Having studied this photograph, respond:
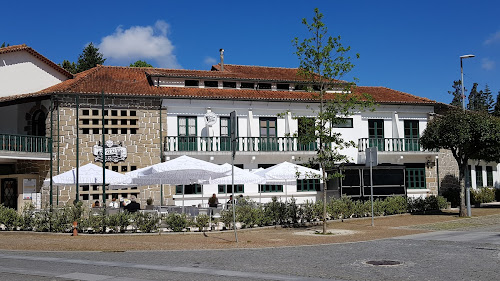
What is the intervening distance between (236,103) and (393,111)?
33.1ft

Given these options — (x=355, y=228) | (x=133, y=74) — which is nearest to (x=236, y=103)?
(x=133, y=74)

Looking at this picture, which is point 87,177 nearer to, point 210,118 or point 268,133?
point 210,118

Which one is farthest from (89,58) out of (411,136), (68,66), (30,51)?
(411,136)

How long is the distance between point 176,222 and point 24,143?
11.3 meters

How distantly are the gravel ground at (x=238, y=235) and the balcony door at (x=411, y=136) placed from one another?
10606 millimetres

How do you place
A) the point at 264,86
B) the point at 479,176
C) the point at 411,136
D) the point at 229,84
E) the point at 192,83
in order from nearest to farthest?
the point at 192,83
the point at 229,84
the point at 264,86
the point at 411,136
the point at 479,176

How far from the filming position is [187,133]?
95.3 feet

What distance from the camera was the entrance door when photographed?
27047 mm

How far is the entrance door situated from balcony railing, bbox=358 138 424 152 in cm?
1922

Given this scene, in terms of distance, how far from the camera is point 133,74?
32125 mm

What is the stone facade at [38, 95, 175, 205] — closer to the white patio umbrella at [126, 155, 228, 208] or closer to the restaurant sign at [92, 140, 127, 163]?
the restaurant sign at [92, 140, 127, 163]

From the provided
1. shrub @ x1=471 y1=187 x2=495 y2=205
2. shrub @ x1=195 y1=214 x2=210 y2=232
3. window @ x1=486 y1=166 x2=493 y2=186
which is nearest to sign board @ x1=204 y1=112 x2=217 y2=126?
shrub @ x1=195 y1=214 x2=210 y2=232

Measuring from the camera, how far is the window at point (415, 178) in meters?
32.7

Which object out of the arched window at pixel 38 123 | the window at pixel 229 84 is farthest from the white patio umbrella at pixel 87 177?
the window at pixel 229 84
